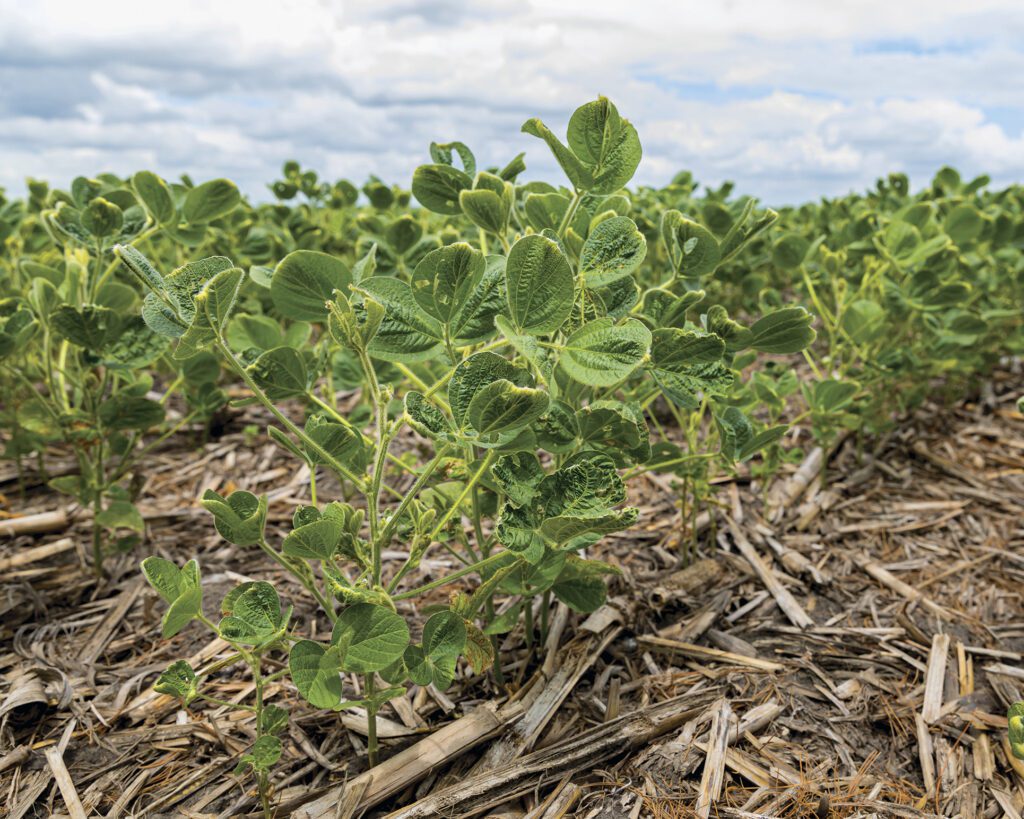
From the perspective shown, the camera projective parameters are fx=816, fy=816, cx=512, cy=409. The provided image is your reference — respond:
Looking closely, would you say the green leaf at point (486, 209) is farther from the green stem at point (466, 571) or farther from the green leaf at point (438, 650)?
the green leaf at point (438, 650)

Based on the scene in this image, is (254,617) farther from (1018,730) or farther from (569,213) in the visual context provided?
(1018,730)

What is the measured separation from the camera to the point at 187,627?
247 cm

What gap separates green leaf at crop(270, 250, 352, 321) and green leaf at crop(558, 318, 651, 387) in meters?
0.45

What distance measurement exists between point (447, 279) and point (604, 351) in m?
0.28

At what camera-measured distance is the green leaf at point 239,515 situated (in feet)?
4.62

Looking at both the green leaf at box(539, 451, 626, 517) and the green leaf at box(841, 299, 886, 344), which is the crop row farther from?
the green leaf at box(841, 299, 886, 344)

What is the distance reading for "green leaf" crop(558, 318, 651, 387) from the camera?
4.25ft

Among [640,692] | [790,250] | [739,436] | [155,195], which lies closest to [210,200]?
[155,195]

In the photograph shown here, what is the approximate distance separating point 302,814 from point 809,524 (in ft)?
7.10

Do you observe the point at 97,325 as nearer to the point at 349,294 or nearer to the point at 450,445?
the point at 349,294

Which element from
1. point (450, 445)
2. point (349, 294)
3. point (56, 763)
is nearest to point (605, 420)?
point (450, 445)

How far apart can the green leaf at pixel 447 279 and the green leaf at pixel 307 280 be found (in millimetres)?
196

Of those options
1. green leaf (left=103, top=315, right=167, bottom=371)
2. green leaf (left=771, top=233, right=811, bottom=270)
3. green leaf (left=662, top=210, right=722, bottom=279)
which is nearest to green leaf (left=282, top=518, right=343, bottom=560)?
green leaf (left=662, top=210, right=722, bottom=279)

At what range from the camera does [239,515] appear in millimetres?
1467
